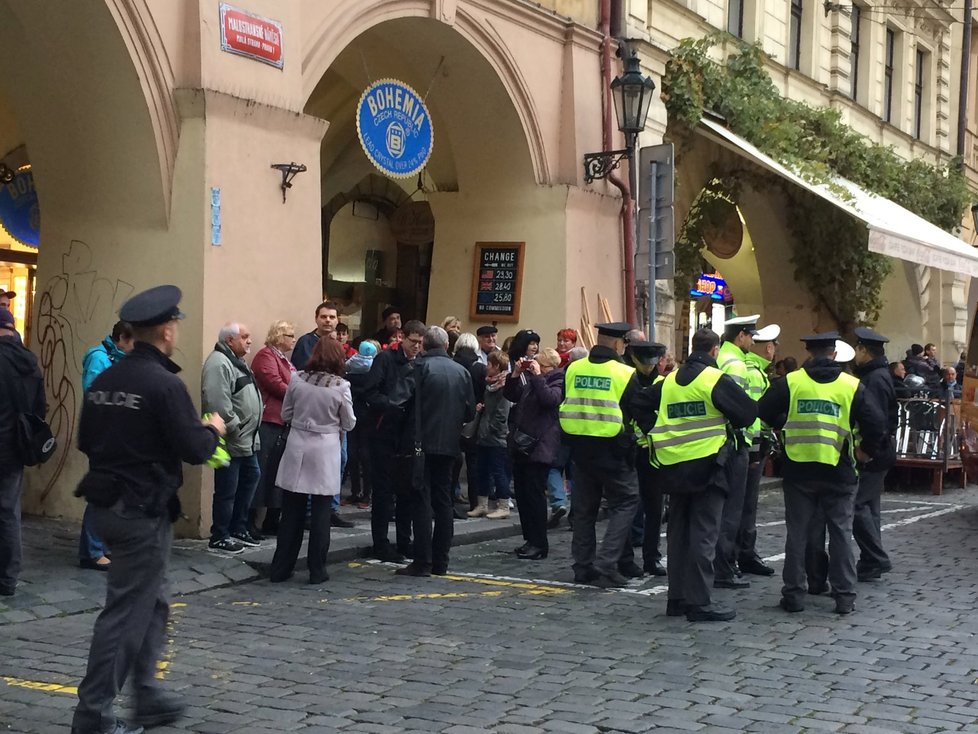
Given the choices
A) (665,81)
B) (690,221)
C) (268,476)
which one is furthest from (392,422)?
(690,221)

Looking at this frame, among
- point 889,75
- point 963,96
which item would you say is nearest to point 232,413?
point 889,75

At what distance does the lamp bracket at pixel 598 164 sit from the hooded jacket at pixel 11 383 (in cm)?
824

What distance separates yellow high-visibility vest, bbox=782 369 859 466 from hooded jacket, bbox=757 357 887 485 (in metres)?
0.03

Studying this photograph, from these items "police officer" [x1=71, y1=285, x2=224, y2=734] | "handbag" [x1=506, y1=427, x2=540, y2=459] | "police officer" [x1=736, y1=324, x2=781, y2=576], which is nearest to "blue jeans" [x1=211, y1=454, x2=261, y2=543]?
"handbag" [x1=506, y1=427, x2=540, y2=459]

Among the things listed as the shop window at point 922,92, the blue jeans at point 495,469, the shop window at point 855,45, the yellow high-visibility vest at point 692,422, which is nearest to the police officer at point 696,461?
the yellow high-visibility vest at point 692,422

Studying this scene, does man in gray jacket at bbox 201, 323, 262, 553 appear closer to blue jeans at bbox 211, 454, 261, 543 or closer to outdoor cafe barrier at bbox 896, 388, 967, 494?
blue jeans at bbox 211, 454, 261, 543

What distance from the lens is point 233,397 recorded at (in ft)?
30.7

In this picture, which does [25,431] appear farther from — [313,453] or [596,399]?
[596,399]

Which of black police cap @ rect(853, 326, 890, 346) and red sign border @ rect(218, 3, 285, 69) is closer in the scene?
black police cap @ rect(853, 326, 890, 346)

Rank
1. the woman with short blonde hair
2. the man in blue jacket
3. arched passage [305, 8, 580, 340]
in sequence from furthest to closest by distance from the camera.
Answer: arched passage [305, 8, 580, 340] < the woman with short blonde hair < the man in blue jacket

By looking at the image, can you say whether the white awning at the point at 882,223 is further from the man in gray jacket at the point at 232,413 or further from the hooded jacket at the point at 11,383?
the hooded jacket at the point at 11,383

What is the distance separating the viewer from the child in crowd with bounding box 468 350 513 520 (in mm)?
11789

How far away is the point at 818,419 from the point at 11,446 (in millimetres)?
4837

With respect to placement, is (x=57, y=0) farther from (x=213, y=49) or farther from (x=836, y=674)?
(x=836, y=674)
